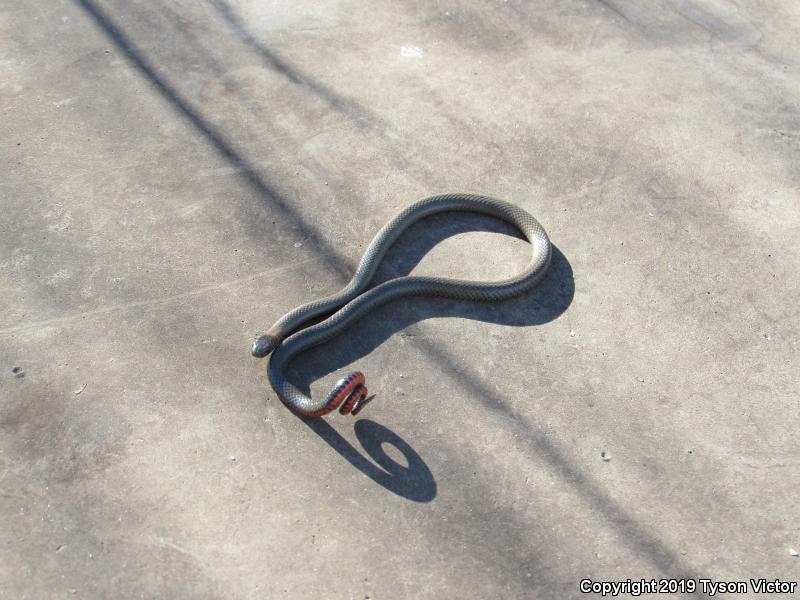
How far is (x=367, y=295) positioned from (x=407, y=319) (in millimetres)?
454

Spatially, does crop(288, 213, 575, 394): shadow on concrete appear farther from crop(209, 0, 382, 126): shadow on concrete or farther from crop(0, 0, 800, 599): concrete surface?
crop(209, 0, 382, 126): shadow on concrete

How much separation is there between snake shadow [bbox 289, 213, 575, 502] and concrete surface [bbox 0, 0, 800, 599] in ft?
0.10

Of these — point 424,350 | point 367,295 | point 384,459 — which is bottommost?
point 384,459

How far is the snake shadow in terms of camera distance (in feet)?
20.2

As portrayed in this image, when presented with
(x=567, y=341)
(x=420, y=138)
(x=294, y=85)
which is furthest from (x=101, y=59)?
(x=567, y=341)

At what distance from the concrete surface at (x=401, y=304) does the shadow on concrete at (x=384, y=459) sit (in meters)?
0.03

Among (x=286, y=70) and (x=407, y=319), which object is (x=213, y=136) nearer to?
(x=286, y=70)

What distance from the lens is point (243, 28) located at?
34.6 feet

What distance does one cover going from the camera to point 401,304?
24.1 feet

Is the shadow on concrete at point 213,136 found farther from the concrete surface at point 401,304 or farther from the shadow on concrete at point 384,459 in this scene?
the shadow on concrete at point 384,459

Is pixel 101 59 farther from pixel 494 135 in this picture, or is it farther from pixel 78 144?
pixel 494 135

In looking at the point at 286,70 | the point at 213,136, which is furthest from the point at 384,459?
the point at 286,70

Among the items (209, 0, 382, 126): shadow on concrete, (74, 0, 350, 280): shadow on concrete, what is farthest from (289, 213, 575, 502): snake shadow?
(209, 0, 382, 126): shadow on concrete

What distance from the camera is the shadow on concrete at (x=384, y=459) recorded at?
19.8 feet
